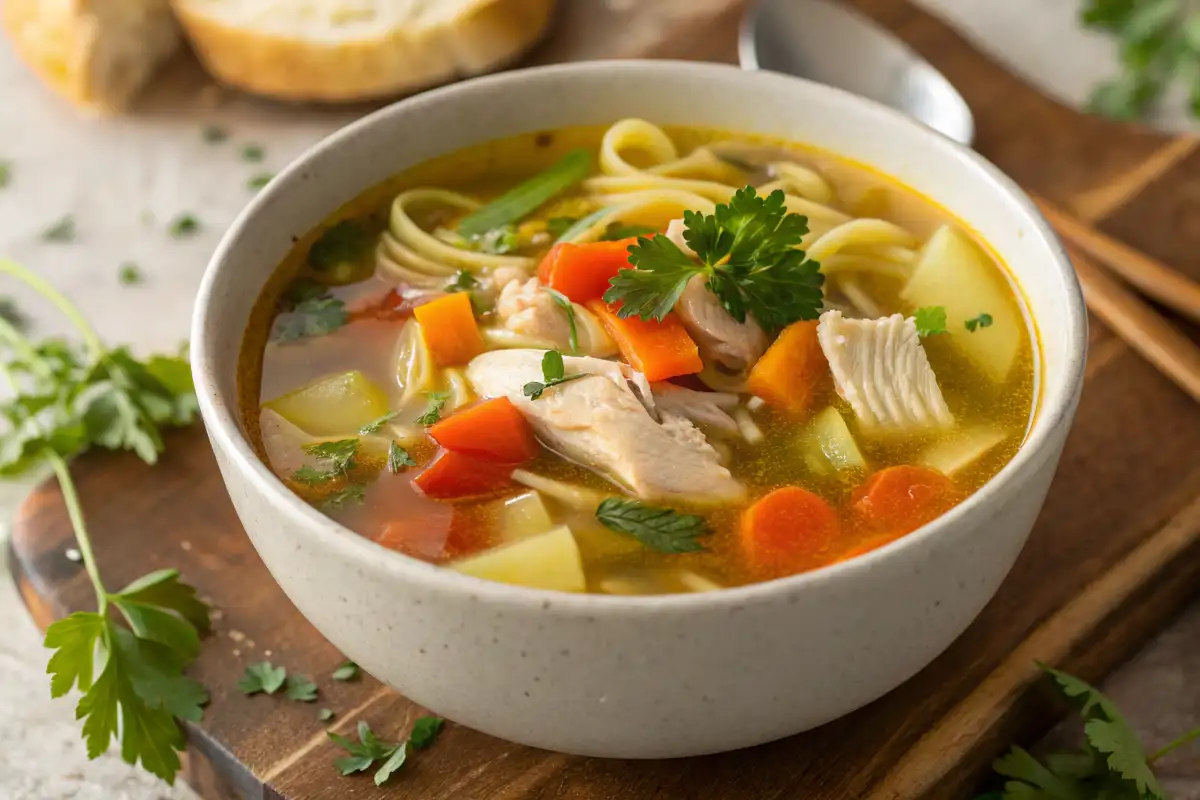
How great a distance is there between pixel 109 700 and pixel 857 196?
1943 mm

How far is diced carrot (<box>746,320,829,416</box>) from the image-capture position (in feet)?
8.66

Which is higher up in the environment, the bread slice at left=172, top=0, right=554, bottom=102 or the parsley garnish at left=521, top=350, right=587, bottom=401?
the parsley garnish at left=521, top=350, right=587, bottom=401

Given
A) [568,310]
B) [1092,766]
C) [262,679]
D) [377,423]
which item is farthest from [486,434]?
[1092,766]

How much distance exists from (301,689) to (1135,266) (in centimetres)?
227

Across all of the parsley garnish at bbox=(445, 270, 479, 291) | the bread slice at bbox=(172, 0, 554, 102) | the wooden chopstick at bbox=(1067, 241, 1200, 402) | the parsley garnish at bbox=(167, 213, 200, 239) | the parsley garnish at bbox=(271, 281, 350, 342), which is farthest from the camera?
the bread slice at bbox=(172, 0, 554, 102)

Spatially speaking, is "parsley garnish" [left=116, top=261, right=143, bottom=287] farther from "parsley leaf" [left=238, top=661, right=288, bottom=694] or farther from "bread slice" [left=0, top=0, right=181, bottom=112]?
"parsley leaf" [left=238, top=661, right=288, bottom=694]

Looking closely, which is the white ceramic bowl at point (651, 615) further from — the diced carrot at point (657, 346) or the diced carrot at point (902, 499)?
the diced carrot at point (657, 346)

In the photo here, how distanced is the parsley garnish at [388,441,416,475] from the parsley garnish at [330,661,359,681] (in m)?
0.43

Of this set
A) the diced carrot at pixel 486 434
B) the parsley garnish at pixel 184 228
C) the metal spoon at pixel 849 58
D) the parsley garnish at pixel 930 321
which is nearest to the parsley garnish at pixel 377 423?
the diced carrot at pixel 486 434

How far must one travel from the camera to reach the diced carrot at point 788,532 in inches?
92.2

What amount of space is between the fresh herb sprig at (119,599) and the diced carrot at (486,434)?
0.71 meters

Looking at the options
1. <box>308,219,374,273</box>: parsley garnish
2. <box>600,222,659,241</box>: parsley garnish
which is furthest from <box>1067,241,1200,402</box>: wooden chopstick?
<box>308,219,374,273</box>: parsley garnish

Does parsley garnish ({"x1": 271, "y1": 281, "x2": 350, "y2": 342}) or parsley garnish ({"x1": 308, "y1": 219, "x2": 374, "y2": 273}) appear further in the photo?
parsley garnish ({"x1": 308, "y1": 219, "x2": 374, "y2": 273})

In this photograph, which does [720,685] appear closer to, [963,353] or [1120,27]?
[963,353]
